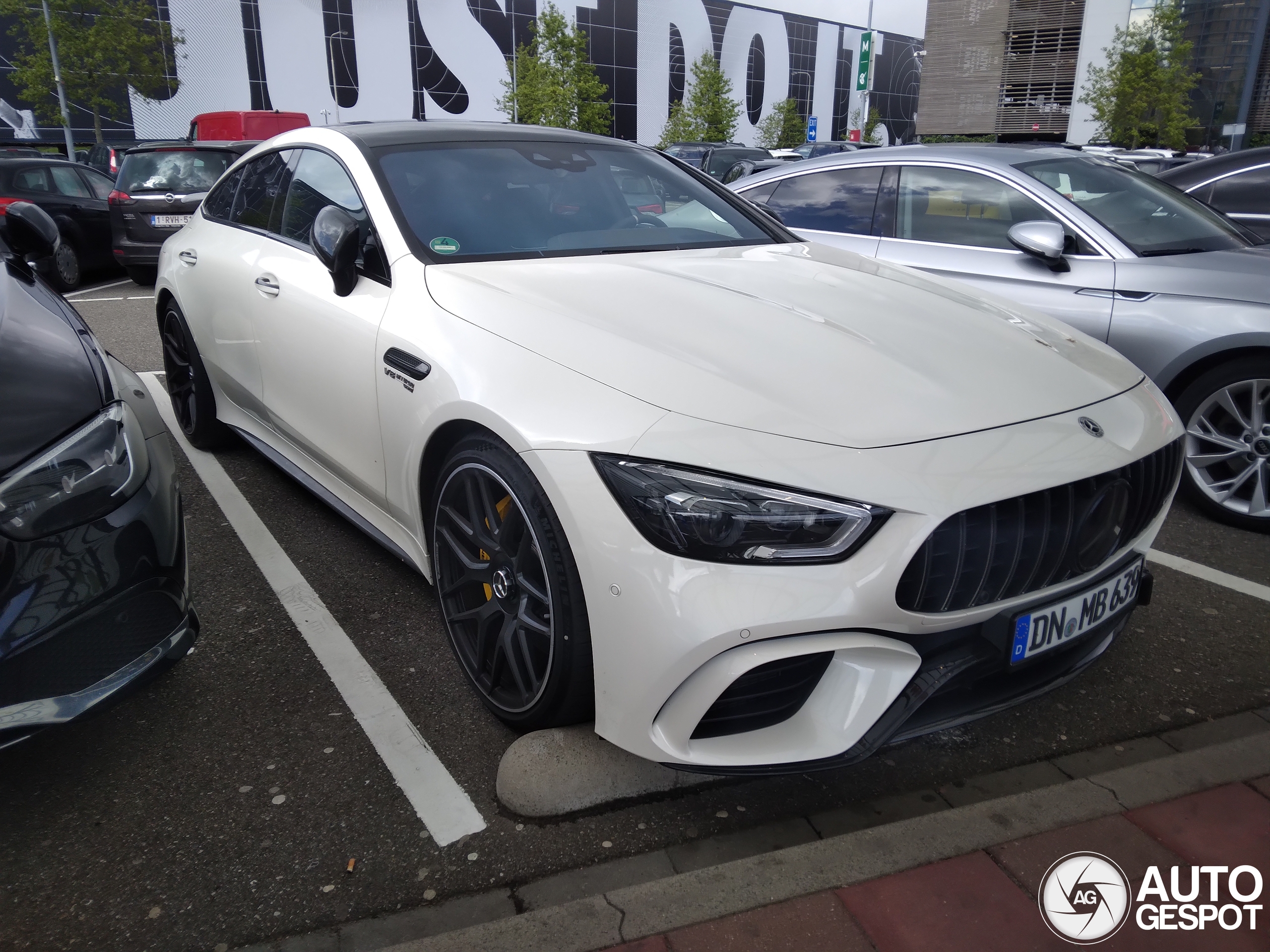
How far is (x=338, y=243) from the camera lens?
2764mm

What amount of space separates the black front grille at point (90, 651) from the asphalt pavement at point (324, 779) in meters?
0.10

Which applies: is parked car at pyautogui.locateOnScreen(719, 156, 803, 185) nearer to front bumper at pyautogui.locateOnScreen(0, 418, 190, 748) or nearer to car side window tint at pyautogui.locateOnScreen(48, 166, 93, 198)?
car side window tint at pyautogui.locateOnScreen(48, 166, 93, 198)

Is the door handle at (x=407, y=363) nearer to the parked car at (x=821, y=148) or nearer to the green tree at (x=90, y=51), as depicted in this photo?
the parked car at (x=821, y=148)

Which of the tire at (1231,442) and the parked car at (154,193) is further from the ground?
A: the parked car at (154,193)

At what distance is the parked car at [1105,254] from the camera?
12.4ft

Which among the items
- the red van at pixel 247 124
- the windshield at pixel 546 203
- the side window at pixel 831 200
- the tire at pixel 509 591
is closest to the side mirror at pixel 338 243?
the windshield at pixel 546 203

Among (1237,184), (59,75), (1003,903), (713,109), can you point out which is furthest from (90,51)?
(1003,903)

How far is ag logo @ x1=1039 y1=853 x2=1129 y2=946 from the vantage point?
1861mm

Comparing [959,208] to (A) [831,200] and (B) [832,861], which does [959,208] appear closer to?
(A) [831,200]

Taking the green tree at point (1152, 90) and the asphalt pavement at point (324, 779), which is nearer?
the asphalt pavement at point (324, 779)

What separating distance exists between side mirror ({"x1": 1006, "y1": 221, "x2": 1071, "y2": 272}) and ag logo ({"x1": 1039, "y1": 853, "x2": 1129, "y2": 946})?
9.15 feet

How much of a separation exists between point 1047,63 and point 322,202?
180 feet

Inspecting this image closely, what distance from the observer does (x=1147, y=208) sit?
175 inches

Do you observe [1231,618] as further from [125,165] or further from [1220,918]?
[125,165]
